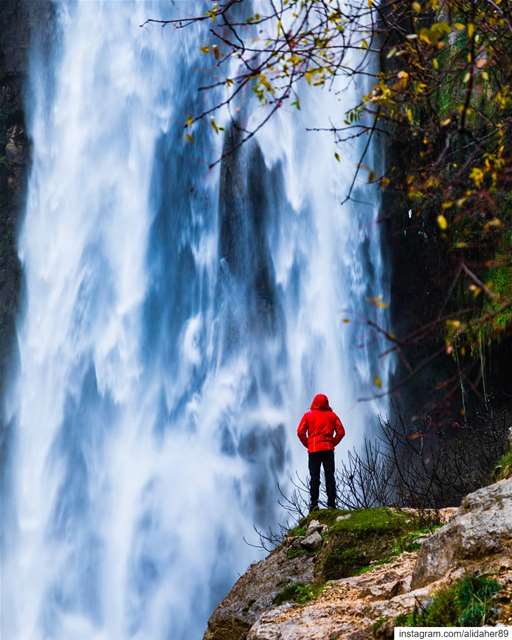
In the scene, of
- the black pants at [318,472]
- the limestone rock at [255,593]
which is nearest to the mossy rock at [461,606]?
the limestone rock at [255,593]

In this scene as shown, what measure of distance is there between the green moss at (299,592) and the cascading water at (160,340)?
11814 millimetres

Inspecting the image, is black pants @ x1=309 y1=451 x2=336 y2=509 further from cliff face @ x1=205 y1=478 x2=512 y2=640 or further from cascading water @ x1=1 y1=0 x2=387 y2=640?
cascading water @ x1=1 y1=0 x2=387 y2=640

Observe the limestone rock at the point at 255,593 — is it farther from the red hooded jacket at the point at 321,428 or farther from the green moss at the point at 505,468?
the red hooded jacket at the point at 321,428

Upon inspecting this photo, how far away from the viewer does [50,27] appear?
90.8 feet

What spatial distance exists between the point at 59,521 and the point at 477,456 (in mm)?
11682

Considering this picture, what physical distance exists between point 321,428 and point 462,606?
5.75 metres

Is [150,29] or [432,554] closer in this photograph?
[432,554]

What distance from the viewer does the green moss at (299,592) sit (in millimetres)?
7045

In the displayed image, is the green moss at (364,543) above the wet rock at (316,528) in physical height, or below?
below

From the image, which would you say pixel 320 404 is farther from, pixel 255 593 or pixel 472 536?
pixel 472 536

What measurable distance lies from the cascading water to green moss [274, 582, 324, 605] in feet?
38.8

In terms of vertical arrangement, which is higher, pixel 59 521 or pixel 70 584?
pixel 59 521

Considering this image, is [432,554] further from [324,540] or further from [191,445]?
[191,445]

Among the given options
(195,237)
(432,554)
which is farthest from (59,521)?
(432,554)
